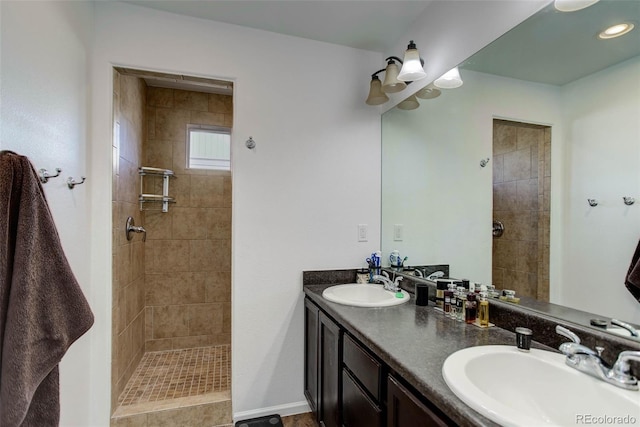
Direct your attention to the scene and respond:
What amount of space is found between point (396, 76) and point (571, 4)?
852mm

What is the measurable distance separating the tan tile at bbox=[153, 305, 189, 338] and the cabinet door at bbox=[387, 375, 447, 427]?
2.45 metres

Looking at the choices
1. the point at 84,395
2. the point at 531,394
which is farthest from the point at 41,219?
the point at 531,394

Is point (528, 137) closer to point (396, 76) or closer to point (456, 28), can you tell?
point (456, 28)

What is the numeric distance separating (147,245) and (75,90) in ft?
5.36

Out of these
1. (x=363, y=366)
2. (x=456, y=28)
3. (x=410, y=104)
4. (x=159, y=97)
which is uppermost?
(x=159, y=97)

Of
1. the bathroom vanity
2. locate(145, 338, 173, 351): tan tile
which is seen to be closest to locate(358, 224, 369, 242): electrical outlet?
the bathroom vanity

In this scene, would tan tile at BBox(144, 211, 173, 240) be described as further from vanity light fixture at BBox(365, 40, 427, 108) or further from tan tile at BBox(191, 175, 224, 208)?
vanity light fixture at BBox(365, 40, 427, 108)

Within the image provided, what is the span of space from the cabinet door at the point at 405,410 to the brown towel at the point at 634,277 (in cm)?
71

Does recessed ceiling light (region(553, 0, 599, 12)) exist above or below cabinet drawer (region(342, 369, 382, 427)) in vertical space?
above

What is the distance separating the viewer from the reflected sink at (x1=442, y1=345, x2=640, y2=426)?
695 mm

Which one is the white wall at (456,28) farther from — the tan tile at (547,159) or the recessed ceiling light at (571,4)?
the tan tile at (547,159)

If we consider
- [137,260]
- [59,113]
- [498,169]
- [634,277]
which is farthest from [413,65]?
[137,260]

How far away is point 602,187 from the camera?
101 centimetres

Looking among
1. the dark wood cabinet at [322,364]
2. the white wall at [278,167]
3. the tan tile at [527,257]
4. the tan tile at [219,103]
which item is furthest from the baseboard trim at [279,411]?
the tan tile at [219,103]
